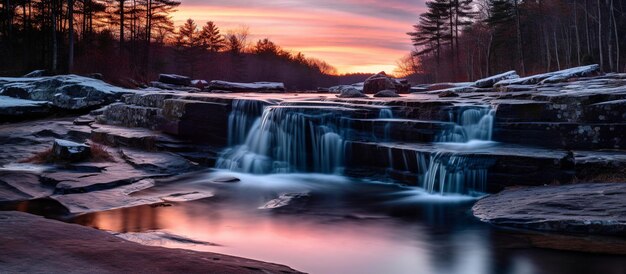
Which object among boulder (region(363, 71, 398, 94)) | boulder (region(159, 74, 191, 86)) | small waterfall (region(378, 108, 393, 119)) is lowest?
small waterfall (region(378, 108, 393, 119))

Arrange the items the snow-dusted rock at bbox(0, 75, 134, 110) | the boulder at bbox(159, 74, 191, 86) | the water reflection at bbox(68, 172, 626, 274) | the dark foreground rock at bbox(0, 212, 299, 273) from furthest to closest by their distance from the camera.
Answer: the boulder at bbox(159, 74, 191, 86), the snow-dusted rock at bbox(0, 75, 134, 110), the water reflection at bbox(68, 172, 626, 274), the dark foreground rock at bbox(0, 212, 299, 273)

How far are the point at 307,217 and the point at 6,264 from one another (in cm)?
563

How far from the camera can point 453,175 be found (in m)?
10.7

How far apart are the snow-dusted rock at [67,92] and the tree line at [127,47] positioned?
22.7ft

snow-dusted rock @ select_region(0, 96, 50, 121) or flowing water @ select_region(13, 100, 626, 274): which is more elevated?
snow-dusted rock @ select_region(0, 96, 50, 121)

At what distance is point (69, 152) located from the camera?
12.0 meters

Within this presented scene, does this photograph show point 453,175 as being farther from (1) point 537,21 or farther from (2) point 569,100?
(1) point 537,21

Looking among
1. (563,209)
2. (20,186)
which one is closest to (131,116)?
(20,186)

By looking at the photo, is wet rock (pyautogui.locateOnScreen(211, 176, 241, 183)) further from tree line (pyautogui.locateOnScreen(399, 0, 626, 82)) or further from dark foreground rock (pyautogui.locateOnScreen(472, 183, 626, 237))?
tree line (pyautogui.locateOnScreen(399, 0, 626, 82))

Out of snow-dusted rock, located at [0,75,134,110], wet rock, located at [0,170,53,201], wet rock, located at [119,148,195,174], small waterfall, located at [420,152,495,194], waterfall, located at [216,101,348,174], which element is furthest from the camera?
snow-dusted rock, located at [0,75,134,110]

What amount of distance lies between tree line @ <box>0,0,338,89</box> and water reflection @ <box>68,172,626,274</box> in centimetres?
2220

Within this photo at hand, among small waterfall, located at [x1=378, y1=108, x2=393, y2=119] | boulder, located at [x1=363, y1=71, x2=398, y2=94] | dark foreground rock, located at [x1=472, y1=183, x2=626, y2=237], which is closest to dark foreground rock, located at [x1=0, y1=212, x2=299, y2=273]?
dark foreground rock, located at [x1=472, y1=183, x2=626, y2=237]

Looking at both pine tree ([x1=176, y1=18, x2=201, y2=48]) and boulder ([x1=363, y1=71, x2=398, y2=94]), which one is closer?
boulder ([x1=363, y1=71, x2=398, y2=94])

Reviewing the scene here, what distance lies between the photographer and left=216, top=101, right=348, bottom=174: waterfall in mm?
13422
